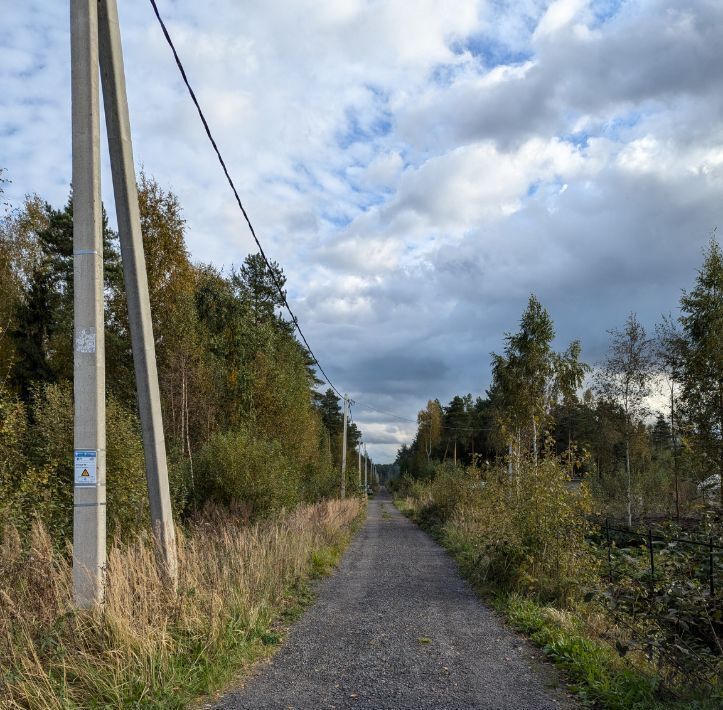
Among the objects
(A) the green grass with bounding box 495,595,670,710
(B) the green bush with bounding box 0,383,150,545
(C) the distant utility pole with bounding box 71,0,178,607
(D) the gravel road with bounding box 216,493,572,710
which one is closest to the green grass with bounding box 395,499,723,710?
(A) the green grass with bounding box 495,595,670,710

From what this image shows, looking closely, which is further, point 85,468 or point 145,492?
point 145,492

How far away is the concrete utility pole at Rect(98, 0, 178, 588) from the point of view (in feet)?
22.0

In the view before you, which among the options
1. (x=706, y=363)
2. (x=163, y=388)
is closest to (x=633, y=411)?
(x=706, y=363)

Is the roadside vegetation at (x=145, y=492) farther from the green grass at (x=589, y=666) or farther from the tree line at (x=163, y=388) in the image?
the green grass at (x=589, y=666)

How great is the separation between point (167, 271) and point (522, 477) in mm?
18032

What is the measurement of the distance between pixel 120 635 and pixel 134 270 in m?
3.51

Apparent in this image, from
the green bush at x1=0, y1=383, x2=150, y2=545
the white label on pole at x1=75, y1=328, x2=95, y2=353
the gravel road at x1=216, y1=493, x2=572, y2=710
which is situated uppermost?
the white label on pole at x1=75, y1=328, x2=95, y2=353

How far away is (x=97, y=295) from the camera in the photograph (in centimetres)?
616

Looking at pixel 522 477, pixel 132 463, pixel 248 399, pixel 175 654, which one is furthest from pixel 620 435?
pixel 175 654

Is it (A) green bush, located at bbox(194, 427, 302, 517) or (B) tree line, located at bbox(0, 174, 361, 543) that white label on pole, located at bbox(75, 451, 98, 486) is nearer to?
(B) tree line, located at bbox(0, 174, 361, 543)

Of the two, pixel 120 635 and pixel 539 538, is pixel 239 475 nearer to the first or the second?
pixel 539 538

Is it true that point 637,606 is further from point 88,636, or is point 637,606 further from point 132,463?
point 132,463

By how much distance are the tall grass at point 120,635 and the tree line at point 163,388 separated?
9.13ft

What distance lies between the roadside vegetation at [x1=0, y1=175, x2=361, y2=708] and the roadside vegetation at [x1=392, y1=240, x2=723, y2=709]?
11.3ft
